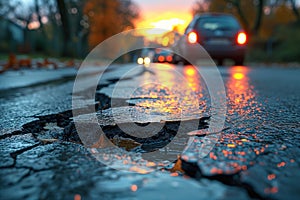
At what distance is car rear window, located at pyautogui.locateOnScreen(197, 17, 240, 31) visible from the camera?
7.26 metres

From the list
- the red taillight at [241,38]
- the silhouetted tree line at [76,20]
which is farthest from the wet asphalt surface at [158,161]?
the silhouetted tree line at [76,20]

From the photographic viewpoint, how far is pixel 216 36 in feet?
23.7

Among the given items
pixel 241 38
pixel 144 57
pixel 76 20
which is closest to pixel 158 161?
pixel 241 38

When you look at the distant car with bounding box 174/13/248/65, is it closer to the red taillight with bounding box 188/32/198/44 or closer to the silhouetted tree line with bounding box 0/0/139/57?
the red taillight with bounding box 188/32/198/44

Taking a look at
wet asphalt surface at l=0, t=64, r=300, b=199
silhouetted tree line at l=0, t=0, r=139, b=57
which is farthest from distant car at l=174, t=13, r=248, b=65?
silhouetted tree line at l=0, t=0, r=139, b=57

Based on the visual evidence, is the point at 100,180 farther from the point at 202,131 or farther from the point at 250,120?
the point at 250,120

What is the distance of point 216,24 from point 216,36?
362mm

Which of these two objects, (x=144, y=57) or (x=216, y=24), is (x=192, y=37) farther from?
(x=144, y=57)

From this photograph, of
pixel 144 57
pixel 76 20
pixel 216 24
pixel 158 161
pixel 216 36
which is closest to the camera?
pixel 158 161

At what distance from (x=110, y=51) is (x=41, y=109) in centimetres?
4048

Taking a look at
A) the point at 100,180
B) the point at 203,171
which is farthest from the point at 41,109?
the point at 203,171

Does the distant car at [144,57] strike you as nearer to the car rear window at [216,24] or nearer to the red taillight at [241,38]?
the car rear window at [216,24]

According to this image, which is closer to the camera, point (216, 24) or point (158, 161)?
point (158, 161)

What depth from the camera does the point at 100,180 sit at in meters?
0.73
